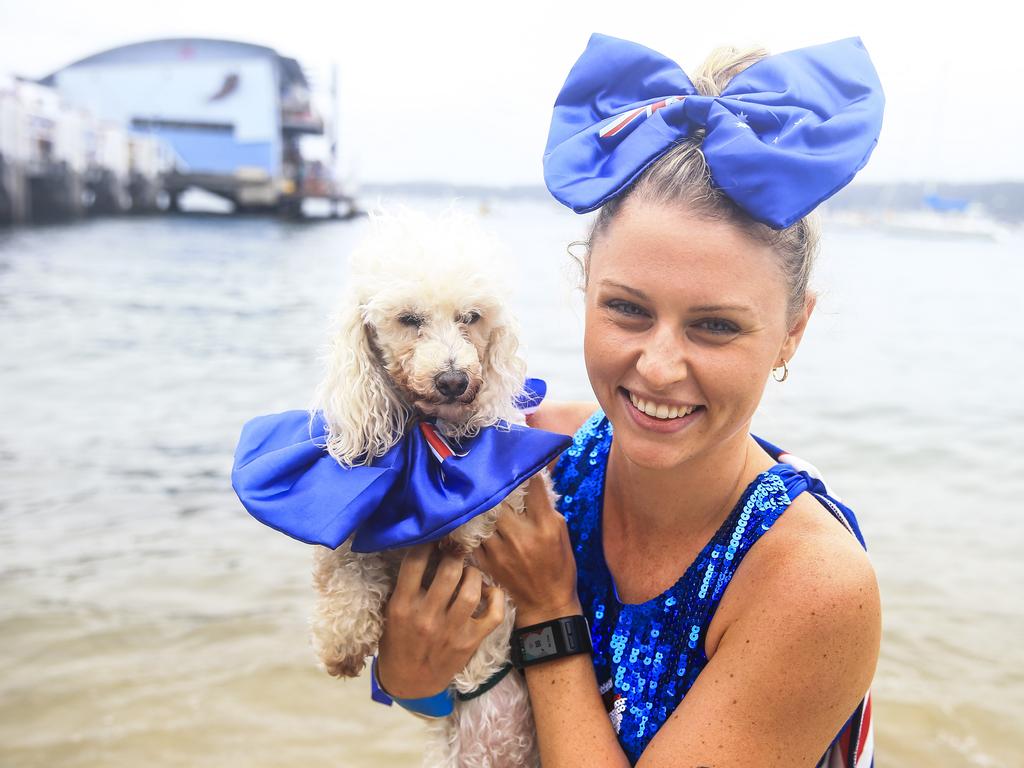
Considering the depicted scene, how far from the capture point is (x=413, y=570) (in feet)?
6.92

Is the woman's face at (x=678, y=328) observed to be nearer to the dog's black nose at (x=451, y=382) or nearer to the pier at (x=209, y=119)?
the dog's black nose at (x=451, y=382)

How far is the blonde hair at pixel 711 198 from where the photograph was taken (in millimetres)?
1800

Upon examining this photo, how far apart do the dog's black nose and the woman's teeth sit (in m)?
0.46

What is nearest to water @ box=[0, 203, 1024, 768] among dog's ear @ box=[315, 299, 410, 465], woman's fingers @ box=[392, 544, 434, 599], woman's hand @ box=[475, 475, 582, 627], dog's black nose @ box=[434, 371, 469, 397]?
dog's ear @ box=[315, 299, 410, 465]

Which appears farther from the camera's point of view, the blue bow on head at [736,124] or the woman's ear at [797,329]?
the woman's ear at [797,329]

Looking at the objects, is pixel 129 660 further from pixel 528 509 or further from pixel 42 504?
pixel 528 509

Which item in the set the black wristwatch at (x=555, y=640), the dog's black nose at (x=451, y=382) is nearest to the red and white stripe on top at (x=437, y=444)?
the dog's black nose at (x=451, y=382)

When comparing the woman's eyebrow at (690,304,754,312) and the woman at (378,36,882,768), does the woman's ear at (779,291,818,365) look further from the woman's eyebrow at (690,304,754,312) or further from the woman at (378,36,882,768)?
the woman's eyebrow at (690,304,754,312)

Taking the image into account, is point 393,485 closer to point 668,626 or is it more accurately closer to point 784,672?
point 668,626

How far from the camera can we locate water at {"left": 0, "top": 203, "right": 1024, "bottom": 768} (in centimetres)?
380

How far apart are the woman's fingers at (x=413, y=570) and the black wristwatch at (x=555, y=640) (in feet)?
0.96

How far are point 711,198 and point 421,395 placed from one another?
884 millimetres

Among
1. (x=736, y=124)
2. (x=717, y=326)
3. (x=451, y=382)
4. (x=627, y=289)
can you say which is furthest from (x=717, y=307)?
(x=451, y=382)

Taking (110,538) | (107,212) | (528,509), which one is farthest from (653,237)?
(107,212)
